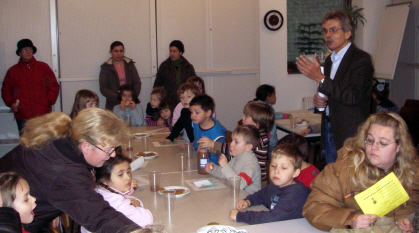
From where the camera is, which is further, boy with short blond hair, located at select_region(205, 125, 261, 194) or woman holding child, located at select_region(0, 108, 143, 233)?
boy with short blond hair, located at select_region(205, 125, 261, 194)

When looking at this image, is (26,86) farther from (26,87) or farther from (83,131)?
(83,131)

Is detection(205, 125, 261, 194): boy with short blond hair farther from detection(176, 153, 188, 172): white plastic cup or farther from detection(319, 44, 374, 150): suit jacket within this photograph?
detection(319, 44, 374, 150): suit jacket

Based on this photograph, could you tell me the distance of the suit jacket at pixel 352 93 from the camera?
9.25ft

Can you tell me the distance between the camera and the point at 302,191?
2.15 metres

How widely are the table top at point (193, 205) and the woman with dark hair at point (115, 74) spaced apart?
3268mm

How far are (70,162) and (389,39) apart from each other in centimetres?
705

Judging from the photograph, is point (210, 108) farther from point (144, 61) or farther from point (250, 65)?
point (250, 65)

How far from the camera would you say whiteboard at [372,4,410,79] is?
7059mm

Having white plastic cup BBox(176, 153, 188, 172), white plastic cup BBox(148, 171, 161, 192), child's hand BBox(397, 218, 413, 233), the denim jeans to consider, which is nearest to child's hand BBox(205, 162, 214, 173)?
white plastic cup BBox(176, 153, 188, 172)

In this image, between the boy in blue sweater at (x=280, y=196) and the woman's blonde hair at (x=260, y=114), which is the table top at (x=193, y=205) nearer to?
the boy in blue sweater at (x=280, y=196)

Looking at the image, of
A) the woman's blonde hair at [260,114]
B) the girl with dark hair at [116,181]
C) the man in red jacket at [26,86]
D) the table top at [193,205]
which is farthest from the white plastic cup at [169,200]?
the man in red jacket at [26,86]

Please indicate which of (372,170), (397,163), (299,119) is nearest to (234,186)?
(372,170)

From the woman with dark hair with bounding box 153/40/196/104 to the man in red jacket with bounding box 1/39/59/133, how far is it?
1.73 meters

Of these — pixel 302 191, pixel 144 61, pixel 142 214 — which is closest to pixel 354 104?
pixel 302 191
